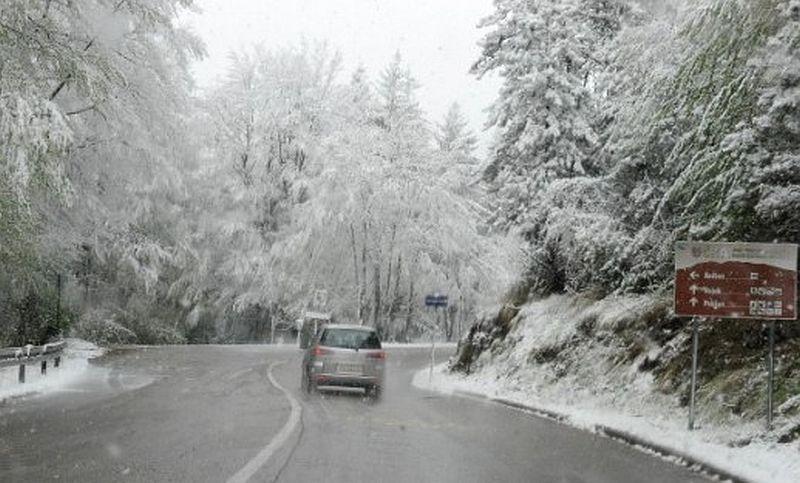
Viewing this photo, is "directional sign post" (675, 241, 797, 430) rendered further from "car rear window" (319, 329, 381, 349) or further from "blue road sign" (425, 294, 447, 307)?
"blue road sign" (425, 294, 447, 307)

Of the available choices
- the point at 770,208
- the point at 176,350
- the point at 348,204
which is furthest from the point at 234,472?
the point at 348,204

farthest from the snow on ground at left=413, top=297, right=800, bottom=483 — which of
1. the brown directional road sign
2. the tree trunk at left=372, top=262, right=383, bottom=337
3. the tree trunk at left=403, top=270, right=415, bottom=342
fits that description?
the tree trunk at left=403, top=270, right=415, bottom=342

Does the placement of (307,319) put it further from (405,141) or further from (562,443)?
(562,443)

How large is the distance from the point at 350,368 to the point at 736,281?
939 cm

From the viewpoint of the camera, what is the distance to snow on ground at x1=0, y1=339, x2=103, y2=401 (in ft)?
60.6

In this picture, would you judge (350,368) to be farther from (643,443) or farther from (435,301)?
(435,301)

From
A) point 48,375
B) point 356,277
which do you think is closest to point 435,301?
point 48,375

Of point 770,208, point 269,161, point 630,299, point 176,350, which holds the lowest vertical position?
point 176,350

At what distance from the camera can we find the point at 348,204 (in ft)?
148

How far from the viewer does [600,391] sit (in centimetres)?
1942

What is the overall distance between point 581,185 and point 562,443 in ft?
37.9

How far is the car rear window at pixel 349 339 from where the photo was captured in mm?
20922

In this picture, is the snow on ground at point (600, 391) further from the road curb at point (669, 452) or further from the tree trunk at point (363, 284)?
the tree trunk at point (363, 284)

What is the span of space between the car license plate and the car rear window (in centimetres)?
46
